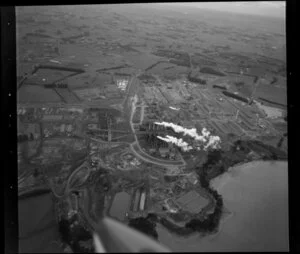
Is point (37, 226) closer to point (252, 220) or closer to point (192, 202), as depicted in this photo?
point (192, 202)

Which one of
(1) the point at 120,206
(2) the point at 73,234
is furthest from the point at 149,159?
(2) the point at 73,234

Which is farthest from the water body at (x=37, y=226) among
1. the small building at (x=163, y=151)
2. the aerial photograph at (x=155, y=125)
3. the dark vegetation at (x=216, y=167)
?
the small building at (x=163, y=151)

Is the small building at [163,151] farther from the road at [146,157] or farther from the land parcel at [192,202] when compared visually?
the land parcel at [192,202]

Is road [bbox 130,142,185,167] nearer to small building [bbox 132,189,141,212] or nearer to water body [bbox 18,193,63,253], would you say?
small building [bbox 132,189,141,212]

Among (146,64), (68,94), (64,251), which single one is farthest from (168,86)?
(64,251)

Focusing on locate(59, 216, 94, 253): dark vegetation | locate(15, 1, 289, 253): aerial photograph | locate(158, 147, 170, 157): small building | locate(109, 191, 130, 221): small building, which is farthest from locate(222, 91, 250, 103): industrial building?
locate(59, 216, 94, 253): dark vegetation

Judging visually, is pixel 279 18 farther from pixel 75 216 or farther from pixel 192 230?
pixel 75 216
